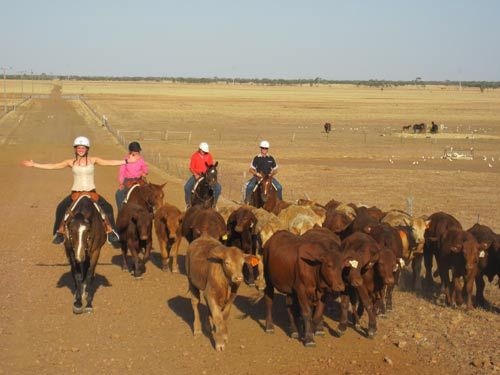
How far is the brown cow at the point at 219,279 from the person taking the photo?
984 cm

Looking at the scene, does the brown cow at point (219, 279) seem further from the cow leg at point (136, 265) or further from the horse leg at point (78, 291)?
the cow leg at point (136, 265)

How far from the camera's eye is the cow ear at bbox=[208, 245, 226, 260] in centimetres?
994

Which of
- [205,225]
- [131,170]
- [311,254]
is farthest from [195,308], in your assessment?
[131,170]

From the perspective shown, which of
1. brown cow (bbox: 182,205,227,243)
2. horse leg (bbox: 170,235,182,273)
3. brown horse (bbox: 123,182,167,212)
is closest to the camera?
brown cow (bbox: 182,205,227,243)

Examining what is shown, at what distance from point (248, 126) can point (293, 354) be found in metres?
58.5

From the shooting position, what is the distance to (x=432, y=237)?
13.9 metres

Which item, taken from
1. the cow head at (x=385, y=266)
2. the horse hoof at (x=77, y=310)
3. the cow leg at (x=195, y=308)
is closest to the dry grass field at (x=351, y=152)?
the cow head at (x=385, y=266)

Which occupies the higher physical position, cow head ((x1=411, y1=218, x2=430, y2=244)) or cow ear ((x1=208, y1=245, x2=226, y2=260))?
cow ear ((x1=208, y1=245, x2=226, y2=260))

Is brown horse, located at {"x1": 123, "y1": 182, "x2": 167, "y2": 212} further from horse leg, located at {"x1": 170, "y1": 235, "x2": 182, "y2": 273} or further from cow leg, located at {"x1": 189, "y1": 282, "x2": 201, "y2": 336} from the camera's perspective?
cow leg, located at {"x1": 189, "y1": 282, "x2": 201, "y2": 336}

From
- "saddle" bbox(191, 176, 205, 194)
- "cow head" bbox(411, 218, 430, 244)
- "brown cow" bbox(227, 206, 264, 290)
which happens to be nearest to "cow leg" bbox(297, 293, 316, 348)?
"brown cow" bbox(227, 206, 264, 290)

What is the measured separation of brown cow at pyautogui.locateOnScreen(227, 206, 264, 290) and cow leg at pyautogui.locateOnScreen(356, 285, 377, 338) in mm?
3142

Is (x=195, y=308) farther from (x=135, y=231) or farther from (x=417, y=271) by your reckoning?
(x=417, y=271)

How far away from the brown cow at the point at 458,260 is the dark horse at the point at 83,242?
18.4 ft

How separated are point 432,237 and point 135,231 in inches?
211
